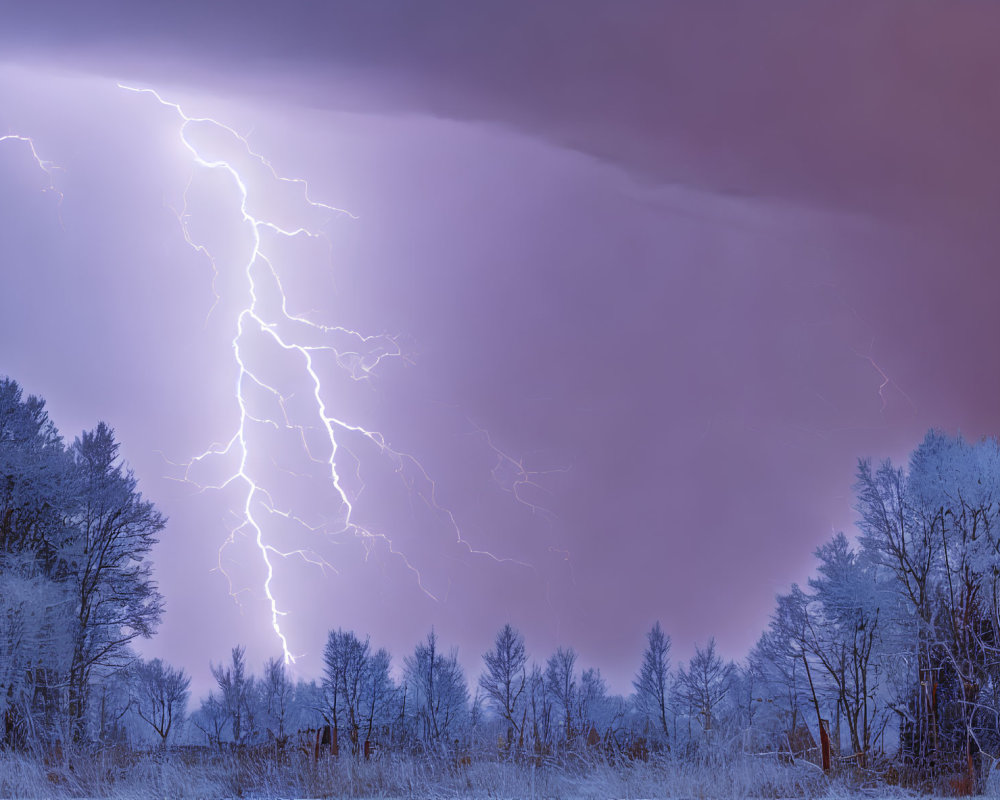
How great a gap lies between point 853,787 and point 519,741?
5.02m

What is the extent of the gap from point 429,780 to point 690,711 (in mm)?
9303

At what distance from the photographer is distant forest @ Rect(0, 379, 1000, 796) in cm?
1399

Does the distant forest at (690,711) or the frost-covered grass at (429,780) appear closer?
the frost-covered grass at (429,780)

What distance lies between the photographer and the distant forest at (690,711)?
1399cm

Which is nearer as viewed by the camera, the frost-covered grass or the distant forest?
the frost-covered grass

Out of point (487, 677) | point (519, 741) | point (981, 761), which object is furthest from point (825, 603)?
point (487, 677)

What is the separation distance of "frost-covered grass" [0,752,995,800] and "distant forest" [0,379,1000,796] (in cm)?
13

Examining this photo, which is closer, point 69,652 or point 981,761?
point 981,761

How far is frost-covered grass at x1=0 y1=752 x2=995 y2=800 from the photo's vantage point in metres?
11.6

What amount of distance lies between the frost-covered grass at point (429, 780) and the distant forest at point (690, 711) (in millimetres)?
131

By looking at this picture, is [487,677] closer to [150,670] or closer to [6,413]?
[150,670]

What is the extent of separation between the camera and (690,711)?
19.7 metres

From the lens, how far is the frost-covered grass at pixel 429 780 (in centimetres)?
1158

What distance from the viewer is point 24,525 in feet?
69.5
